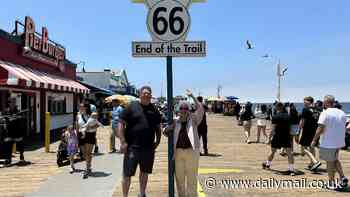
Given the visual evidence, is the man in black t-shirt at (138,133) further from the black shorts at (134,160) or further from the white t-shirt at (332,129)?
the white t-shirt at (332,129)

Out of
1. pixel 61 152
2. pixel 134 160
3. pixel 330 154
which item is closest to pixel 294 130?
pixel 330 154

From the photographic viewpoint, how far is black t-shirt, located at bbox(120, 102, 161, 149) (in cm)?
714

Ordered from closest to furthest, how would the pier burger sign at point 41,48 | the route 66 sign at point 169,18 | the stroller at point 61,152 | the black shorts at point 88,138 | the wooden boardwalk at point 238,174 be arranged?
the route 66 sign at point 169,18, the wooden boardwalk at point 238,174, the black shorts at point 88,138, the stroller at point 61,152, the pier burger sign at point 41,48

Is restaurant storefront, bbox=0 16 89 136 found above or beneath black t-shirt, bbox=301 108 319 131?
above

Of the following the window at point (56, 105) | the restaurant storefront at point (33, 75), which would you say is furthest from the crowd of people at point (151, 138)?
the window at point (56, 105)

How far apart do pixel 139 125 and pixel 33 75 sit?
551 inches

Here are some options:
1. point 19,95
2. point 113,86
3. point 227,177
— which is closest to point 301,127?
point 227,177

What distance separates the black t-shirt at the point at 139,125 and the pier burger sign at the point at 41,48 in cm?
1480

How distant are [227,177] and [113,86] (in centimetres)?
5638

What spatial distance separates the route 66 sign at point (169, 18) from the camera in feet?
20.9

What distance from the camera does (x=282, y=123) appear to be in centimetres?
1170

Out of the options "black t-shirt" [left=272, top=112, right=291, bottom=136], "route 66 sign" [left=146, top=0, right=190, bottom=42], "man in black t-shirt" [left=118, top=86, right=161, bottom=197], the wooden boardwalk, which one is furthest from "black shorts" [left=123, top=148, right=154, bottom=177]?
"black t-shirt" [left=272, top=112, right=291, bottom=136]

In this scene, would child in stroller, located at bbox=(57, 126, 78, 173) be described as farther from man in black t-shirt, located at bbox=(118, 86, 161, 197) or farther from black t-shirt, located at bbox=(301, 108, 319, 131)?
black t-shirt, located at bbox=(301, 108, 319, 131)

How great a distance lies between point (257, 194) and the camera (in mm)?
8695
